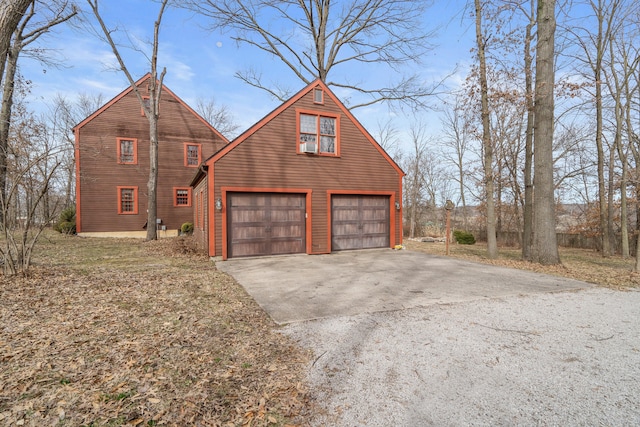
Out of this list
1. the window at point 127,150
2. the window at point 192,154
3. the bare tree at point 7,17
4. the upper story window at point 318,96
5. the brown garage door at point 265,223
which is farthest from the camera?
the window at point 192,154

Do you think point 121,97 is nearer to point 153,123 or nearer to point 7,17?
point 153,123

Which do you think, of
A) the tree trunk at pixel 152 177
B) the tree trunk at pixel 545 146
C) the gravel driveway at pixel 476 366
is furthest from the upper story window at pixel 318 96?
the tree trunk at pixel 152 177

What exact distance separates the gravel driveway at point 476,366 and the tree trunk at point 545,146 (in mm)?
4513

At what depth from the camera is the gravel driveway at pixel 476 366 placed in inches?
90.4

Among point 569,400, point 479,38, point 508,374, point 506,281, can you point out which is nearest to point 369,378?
point 508,374

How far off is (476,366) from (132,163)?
1976 centimetres

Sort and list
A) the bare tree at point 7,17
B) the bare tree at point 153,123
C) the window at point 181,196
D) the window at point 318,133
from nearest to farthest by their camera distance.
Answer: the bare tree at point 7,17 < the window at point 318,133 < the bare tree at point 153,123 < the window at point 181,196

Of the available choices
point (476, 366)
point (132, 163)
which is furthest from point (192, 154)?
point (476, 366)

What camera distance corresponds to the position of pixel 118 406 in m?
2.33

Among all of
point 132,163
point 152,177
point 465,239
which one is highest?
point 132,163

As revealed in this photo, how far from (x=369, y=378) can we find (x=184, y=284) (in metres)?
4.66

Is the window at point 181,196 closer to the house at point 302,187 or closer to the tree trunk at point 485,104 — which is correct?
the house at point 302,187

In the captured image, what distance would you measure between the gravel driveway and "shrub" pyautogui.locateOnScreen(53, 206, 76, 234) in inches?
744

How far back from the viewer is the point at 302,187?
1087cm
